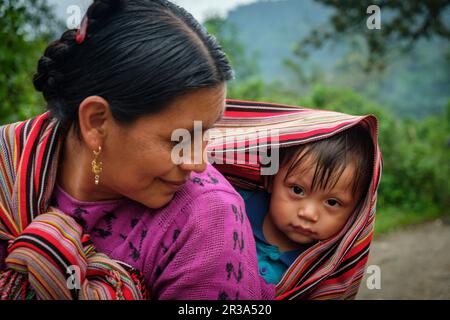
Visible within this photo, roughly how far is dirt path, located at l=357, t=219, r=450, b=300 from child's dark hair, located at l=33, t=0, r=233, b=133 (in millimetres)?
2730

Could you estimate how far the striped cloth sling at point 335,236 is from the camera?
7.39 ft

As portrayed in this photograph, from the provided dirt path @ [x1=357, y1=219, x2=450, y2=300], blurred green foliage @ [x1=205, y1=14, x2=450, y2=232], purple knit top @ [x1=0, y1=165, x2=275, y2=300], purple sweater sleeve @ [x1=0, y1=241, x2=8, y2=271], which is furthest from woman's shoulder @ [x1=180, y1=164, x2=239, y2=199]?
blurred green foliage @ [x1=205, y1=14, x2=450, y2=232]

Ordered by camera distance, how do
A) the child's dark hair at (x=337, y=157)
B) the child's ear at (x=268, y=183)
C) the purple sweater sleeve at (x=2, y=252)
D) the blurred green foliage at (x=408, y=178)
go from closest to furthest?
the purple sweater sleeve at (x=2, y=252), the child's dark hair at (x=337, y=157), the child's ear at (x=268, y=183), the blurred green foliage at (x=408, y=178)

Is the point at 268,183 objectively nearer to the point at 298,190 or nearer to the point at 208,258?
the point at 298,190

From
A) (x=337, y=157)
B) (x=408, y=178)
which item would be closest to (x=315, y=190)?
(x=337, y=157)

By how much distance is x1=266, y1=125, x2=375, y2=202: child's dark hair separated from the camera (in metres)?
2.36

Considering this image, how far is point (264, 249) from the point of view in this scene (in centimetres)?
244

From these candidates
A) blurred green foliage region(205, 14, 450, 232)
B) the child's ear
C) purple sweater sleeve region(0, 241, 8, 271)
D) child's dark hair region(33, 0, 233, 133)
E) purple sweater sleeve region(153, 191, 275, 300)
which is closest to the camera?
child's dark hair region(33, 0, 233, 133)

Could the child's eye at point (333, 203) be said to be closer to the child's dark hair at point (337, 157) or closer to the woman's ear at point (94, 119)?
the child's dark hair at point (337, 157)

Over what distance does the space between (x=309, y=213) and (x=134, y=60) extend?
1180 millimetres

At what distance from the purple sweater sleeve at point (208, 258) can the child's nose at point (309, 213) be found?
24.3 inches

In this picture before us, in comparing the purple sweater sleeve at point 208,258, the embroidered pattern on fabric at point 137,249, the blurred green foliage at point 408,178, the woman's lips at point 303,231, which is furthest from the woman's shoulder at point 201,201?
the blurred green foliage at point 408,178

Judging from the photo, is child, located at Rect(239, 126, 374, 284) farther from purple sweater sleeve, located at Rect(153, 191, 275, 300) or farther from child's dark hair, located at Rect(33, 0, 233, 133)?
child's dark hair, located at Rect(33, 0, 233, 133)

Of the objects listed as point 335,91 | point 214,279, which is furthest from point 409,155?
point 214,279
